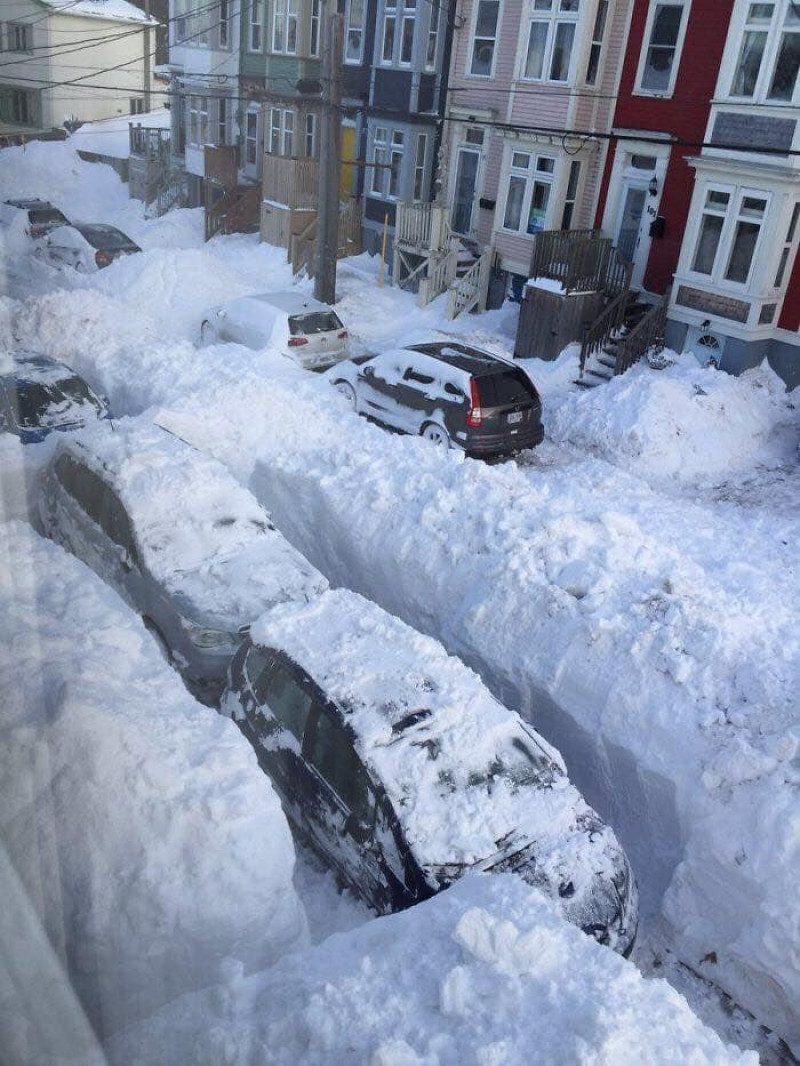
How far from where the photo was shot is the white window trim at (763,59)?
15117 mm

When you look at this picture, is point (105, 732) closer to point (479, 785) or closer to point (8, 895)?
point (8, 895)

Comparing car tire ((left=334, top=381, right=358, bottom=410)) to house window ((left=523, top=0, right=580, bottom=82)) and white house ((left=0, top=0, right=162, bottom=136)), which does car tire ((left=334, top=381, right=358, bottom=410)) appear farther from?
house window ((left=523, top=0, right=580, bottom=82))

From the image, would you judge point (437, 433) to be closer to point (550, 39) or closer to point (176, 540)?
point (176, 540)

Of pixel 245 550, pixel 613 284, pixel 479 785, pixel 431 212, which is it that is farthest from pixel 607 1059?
pixel 431 212

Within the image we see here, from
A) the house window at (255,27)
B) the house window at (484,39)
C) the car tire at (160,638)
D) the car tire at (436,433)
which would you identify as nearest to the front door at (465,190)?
the house window at (484,39)

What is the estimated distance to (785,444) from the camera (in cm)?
1538

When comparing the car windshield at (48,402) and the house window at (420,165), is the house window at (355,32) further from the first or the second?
the car windshield at (48,402)

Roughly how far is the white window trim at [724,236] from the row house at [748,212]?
2cm

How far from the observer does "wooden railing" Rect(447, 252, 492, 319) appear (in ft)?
67.6

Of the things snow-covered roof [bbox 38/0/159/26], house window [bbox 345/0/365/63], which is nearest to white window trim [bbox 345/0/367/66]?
house window [bbox 345/0/365/63]

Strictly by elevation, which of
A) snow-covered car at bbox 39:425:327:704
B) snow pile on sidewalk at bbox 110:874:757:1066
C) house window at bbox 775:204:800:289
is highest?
house window at bbox 775:204:800:289

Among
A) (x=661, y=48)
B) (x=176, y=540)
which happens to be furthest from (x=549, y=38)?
(x=176, y=540)

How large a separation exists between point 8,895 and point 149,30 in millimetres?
31270

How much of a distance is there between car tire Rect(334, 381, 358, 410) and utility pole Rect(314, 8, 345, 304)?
232 inches
